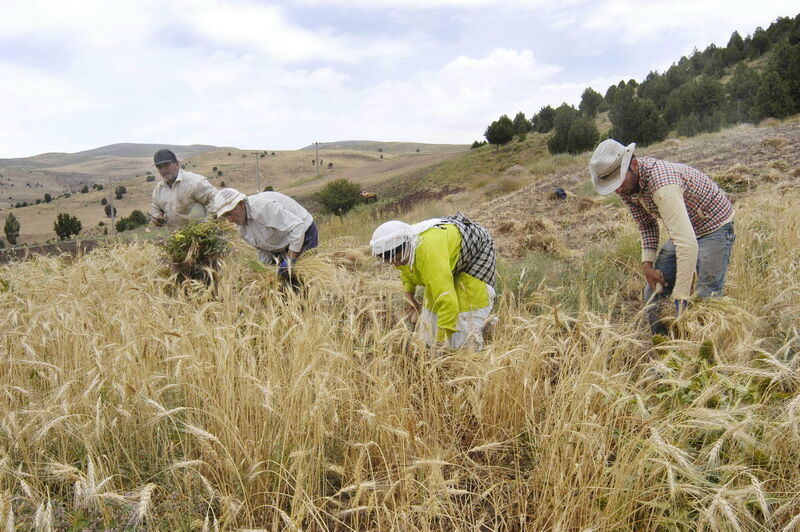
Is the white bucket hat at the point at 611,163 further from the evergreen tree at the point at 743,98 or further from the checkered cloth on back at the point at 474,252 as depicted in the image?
the evergreen tree at the point at 743,98

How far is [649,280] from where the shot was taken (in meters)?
3.27

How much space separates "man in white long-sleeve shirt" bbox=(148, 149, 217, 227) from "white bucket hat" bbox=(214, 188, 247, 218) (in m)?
0.91

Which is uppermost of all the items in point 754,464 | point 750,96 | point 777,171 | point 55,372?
point 750,96

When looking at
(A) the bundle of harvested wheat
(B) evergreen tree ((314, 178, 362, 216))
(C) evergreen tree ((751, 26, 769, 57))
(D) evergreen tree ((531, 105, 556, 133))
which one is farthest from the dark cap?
(C) evergreen tree ((751, 26, 769, 57))

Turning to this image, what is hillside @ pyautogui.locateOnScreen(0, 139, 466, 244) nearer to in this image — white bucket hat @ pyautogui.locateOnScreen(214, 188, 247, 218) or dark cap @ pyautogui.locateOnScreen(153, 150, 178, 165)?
dark cap @ pyautogui.locateOnScreen(153, 150, 178, 165)

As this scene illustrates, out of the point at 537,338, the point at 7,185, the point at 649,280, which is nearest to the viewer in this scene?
the point at 537,338

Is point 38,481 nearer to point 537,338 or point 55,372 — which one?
point 55,372

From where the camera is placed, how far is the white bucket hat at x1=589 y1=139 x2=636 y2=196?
2906 mm

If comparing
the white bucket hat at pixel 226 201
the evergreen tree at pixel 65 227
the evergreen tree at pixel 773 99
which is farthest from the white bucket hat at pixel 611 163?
the evergreen tree at pixel 65 227

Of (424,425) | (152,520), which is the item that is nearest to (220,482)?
(152,520)

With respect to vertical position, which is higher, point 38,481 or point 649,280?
point 649,280

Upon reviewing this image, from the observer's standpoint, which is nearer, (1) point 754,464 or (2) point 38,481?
(1) point 754,464

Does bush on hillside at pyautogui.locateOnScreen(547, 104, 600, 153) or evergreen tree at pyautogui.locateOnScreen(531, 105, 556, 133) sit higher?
evergreen tree at pyautogui.locateOnScreen(531, 105, 556, 133)

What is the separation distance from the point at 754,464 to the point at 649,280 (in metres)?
1.71
